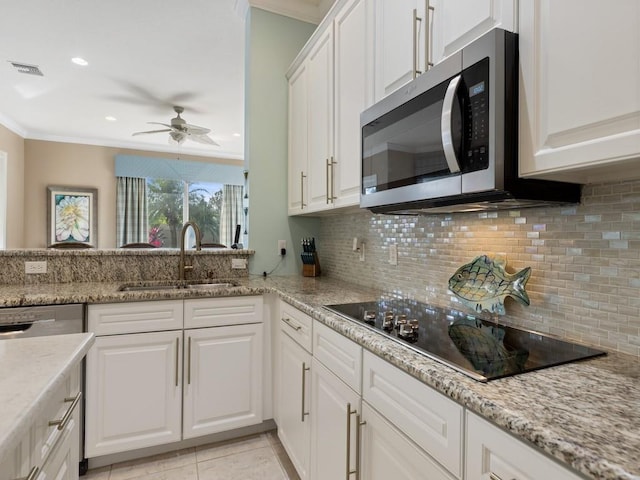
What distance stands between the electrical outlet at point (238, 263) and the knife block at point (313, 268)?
1.43ft

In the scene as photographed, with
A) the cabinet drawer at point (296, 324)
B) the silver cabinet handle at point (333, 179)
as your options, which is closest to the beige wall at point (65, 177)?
the cabinet drawer at point (296, 324)

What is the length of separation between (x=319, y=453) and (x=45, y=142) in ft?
21.4

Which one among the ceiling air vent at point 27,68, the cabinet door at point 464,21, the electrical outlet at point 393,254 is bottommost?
the electrical outlet at point 393,254

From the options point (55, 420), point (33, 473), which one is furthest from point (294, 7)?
point (33, 473)

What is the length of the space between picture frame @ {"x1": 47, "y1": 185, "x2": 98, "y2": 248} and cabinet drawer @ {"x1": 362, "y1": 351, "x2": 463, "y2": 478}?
5.97 m

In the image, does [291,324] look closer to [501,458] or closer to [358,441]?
[358,441]

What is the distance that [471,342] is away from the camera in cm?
108

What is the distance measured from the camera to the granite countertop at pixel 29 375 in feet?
1.83

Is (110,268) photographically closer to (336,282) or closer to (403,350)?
(336,282)

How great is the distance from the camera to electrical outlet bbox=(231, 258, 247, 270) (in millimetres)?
2572

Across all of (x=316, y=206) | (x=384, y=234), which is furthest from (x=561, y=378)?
(x=316, y=206)

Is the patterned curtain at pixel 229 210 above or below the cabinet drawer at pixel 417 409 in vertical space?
above

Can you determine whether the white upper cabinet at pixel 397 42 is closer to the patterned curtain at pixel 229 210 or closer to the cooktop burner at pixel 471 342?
the cooktop burner at pixel 471 342

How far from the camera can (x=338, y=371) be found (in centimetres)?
132
